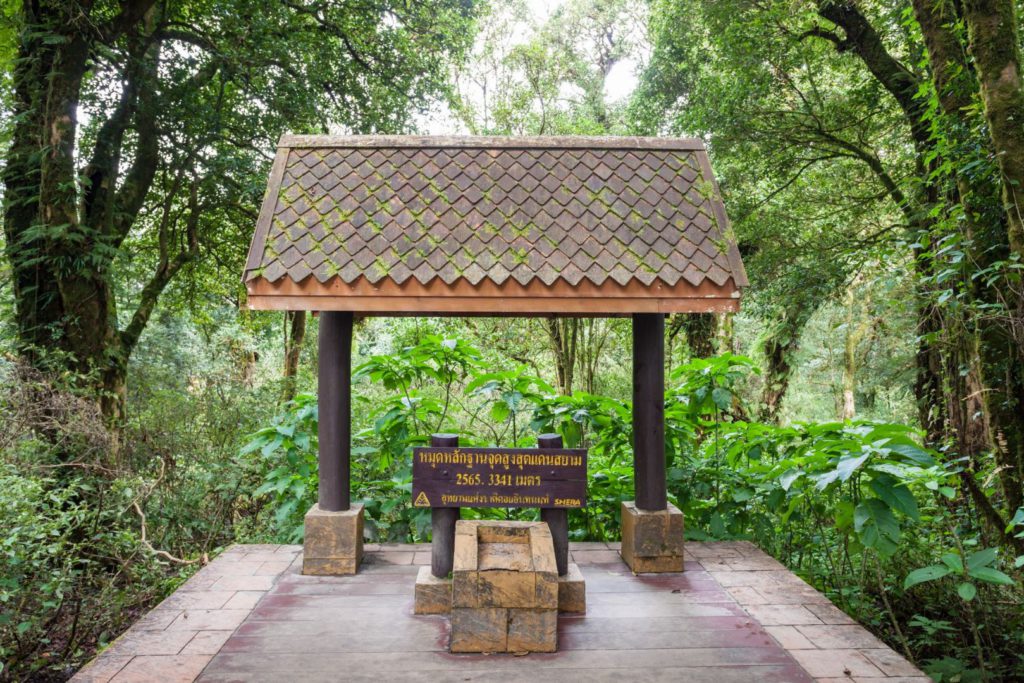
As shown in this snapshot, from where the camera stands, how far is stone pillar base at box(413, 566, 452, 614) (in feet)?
13.2

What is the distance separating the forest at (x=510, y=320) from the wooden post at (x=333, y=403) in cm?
68

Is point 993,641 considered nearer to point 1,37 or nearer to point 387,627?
point 387,627

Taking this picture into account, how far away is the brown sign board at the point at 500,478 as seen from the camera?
4.14 m

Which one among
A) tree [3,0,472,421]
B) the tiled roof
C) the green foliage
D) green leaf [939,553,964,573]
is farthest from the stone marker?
tree [3,0,472,421]

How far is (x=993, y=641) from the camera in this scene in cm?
443

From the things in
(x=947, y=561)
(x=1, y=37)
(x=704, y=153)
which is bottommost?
(x=947, y=561)

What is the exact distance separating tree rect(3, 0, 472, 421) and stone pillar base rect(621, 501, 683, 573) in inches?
231

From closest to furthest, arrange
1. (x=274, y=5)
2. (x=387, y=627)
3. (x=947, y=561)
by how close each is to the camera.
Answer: (x=947, y=561)
(x=387, y=627)
(x=274, y=5)

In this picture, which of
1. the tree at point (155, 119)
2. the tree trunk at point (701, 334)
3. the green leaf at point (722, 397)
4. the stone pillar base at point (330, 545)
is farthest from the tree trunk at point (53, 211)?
the tree trunk at point (701, 334)

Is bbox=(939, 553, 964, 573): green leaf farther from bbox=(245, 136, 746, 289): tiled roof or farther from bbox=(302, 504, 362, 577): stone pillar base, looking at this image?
bbox=(302, 504, 362, 577): stone pillar base

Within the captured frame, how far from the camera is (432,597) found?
4.02 meters

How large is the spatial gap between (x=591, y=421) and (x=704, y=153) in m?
2.24

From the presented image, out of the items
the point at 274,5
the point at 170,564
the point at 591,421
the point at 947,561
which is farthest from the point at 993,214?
the point at 274,5

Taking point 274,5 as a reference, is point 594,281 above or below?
below
